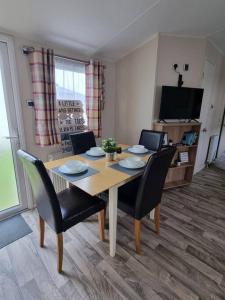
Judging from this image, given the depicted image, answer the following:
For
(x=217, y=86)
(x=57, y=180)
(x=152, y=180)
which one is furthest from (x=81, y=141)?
(x=217, y=86)

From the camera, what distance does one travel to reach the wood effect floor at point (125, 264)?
1282 mm

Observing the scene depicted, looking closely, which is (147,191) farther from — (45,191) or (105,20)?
(105,20)

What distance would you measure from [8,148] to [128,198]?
1.54 meters

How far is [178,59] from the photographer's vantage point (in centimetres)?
249

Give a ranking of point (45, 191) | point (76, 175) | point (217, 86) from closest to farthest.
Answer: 1. point (45, 191)
2. point (76, 175)
3. point (217, 86)

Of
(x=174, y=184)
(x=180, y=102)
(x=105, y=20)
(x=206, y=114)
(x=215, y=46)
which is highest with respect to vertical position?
(x=215, y=46)

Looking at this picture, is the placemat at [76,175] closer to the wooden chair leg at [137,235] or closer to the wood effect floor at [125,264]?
the wooden chair leg at [137,235]

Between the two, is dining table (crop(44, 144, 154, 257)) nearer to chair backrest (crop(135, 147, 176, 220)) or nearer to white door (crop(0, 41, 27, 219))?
chair backrest (crop(135, 147, 176, 220))

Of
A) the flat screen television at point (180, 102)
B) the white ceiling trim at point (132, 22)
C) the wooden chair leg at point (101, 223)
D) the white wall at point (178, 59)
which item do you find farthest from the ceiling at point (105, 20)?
the wooden chair leg at point (101, 223)

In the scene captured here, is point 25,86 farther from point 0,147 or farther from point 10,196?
point 10,196

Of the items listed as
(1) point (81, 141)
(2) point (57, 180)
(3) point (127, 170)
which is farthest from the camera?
(1) point (81, 141)

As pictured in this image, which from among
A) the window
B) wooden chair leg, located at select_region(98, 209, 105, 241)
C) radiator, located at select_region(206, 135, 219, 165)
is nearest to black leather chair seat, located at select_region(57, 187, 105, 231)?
wooden chair leg, located at select_region(98, 209, 105, 241)

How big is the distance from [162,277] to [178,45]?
2.88 meters

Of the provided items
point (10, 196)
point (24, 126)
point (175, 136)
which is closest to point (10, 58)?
point (24, 126)
